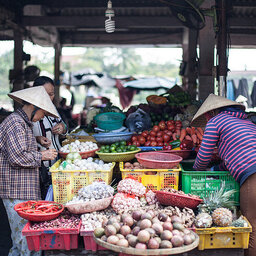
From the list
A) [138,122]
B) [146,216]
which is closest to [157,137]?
[138,122]

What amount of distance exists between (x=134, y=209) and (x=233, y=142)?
1.15m

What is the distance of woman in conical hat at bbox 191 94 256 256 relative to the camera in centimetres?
333

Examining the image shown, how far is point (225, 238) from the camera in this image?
3.09 m

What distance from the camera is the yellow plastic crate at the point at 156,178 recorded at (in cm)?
367

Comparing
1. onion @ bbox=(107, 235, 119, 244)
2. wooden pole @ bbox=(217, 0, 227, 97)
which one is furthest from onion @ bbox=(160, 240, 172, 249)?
wooden pole @ bbox=(217, 0, 227, 97)

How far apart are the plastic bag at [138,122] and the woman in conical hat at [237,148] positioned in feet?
→ 6.91

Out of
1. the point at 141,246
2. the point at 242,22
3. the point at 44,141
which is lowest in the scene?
the point at 141,246

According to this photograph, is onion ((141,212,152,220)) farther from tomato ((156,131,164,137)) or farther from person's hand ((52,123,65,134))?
tomato ((156,131,164,137))

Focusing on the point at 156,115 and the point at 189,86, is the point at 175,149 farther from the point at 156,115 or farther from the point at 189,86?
the point at 189,86

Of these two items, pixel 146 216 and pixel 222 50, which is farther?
pixel 222 50

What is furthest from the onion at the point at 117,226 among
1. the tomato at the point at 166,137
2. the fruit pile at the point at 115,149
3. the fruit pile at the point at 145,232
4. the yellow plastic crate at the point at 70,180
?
the tomato at the point at 166,137

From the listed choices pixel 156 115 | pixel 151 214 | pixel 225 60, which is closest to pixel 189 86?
pixel 156 115

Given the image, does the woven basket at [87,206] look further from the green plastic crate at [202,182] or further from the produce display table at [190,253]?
the green plastic crate at [202,182]

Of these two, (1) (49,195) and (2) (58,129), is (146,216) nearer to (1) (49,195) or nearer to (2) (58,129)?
(1) (49,195)
